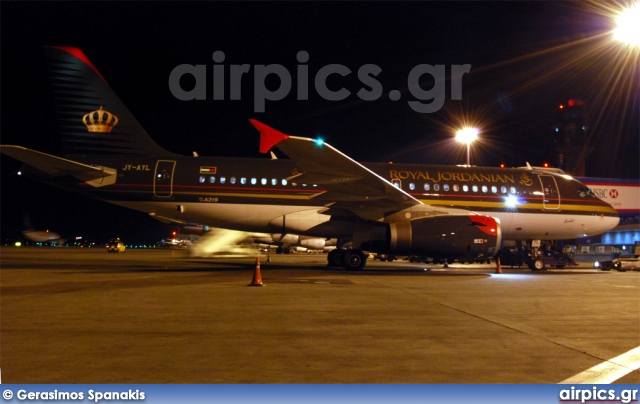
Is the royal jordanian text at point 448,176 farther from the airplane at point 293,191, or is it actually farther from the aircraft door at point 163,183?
the aircraft door at point 163,183

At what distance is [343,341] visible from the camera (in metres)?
6.14

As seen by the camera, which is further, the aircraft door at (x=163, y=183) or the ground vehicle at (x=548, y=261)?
the ground vehicle at (x=548, y=261)

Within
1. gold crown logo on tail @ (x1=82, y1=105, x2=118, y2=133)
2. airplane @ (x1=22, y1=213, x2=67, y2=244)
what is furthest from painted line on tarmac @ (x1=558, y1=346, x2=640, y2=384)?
airplane @ (x1=22, y1=213, x2=67, y2=244)

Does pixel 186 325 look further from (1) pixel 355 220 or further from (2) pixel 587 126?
(2) pixel 587 126

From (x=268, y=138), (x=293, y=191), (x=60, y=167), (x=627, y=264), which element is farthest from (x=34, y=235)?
(x=627, y=264)

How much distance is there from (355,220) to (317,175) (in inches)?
91.2

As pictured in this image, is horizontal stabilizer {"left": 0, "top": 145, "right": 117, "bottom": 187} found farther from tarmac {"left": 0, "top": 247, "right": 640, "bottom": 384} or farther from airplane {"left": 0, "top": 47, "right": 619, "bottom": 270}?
tarmac {"left": 0, "top": 247, "right": 640, "bottom": 384}

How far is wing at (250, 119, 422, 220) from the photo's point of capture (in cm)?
1427

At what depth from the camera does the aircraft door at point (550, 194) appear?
19.9 metres

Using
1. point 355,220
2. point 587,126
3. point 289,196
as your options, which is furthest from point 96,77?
point 587,126

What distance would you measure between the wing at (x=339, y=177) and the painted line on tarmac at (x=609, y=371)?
9825mm

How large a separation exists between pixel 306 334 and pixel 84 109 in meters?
15.0

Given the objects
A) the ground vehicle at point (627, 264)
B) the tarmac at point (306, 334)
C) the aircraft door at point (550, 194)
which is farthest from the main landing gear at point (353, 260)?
the ground vehicle at point (627, 264)

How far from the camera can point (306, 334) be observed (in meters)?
6.54
